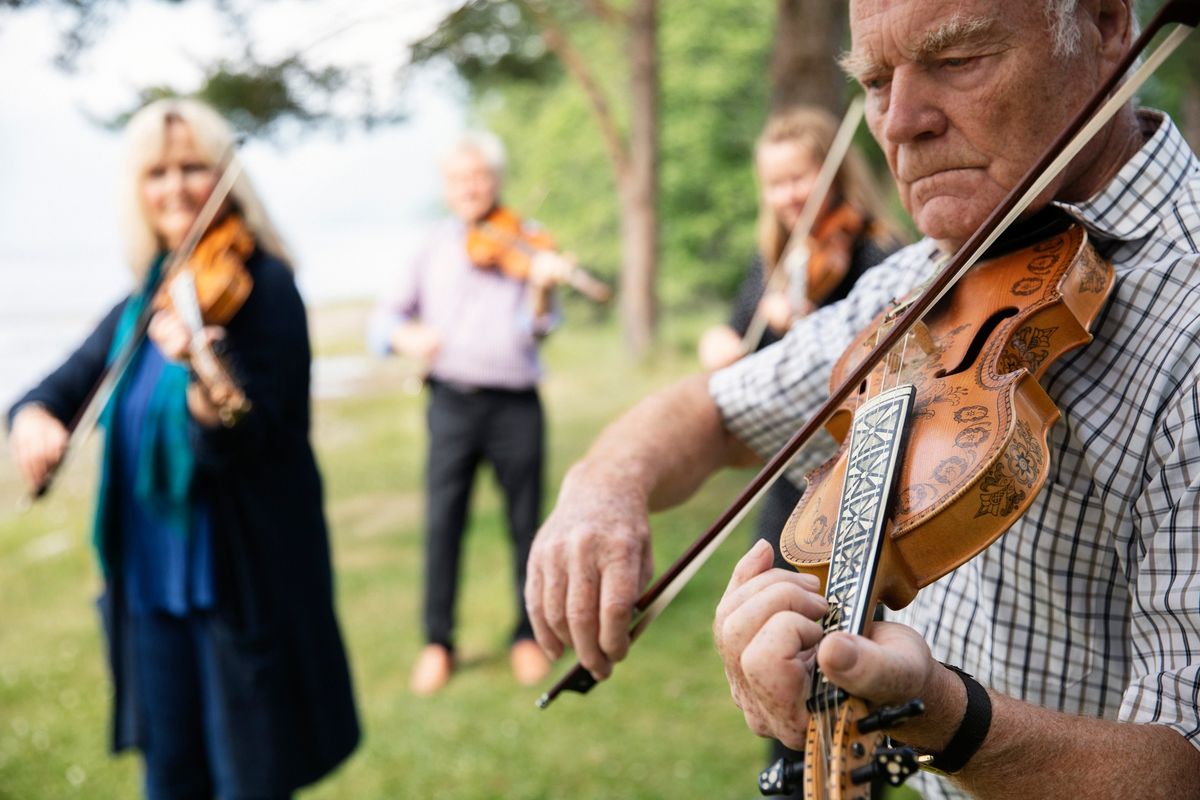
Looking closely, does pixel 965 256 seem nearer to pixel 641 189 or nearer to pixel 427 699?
pixel 427 699

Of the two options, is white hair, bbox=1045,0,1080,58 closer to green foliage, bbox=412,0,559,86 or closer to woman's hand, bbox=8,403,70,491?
woman's hand, bbox=8,403,70,491

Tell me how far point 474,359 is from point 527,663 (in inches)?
52.7

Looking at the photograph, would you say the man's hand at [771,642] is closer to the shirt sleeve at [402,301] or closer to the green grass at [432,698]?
the green grass at [432,698]

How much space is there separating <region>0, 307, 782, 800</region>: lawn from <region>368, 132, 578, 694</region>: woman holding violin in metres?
0.33

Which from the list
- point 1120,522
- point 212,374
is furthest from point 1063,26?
point 212,374

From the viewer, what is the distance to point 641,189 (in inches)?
495

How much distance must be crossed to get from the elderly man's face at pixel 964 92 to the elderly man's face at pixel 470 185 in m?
3.65

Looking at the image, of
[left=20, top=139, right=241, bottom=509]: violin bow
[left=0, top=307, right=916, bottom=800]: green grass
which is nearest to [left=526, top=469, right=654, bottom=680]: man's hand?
[left=20, top=139, right=241, bottom=509]: violin bow

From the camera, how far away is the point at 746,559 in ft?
3.39

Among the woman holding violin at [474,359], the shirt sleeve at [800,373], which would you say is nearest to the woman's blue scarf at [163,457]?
the shirt sleeve at [800,373]

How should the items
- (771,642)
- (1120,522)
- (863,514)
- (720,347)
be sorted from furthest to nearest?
(720,347) < (1120,522) < (863,514) < (771,642)

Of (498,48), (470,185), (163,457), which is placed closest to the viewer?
(163,457)

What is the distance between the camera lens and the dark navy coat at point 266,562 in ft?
9.10

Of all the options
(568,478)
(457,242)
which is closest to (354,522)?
(457,242)
